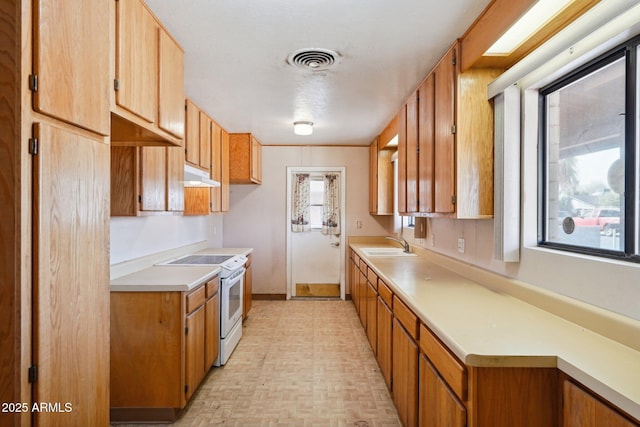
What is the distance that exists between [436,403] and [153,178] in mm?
2247

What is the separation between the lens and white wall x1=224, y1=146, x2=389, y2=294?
522 centimetres

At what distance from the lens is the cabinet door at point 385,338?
2369mm

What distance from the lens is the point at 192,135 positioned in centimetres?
311

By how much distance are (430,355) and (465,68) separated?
1.55 m

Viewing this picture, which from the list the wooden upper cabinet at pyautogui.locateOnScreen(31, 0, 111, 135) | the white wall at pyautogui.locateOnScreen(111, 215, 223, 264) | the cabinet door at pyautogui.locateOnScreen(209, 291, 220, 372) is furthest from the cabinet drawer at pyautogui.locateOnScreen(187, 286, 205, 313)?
the wooden upper cabinet at pyautogui.locateOnScreen(31, 0, 111, 135)

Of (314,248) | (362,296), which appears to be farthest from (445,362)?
(314,248)

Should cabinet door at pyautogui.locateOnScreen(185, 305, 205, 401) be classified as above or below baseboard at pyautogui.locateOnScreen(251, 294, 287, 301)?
above

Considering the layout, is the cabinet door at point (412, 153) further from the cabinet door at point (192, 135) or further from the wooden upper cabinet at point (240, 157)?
the wooden upper cabinet at point (240, 157)

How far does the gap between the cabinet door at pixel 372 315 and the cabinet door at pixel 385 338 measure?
13 cm

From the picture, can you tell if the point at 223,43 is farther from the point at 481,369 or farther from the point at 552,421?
the point at 552,421

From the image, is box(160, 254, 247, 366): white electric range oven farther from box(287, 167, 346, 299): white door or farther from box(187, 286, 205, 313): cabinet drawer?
box(287, 167, 346, 299): white door

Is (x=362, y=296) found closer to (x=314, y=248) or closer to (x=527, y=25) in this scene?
(x=314, y=248)

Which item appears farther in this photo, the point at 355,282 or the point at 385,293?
the point at 355,282

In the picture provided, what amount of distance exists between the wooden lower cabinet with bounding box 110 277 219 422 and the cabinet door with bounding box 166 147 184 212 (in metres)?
0.80
